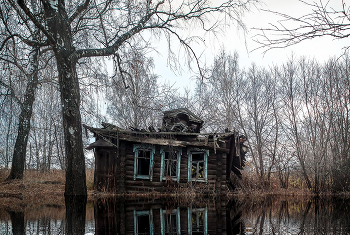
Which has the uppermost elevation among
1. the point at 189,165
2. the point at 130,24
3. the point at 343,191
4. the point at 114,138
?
the point at 130,24

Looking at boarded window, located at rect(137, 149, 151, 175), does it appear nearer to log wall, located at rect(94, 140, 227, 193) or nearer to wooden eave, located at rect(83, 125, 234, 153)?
log wall, located at rect(94, 140, 227, 193)

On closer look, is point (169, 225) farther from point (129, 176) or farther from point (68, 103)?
point (129, 176)

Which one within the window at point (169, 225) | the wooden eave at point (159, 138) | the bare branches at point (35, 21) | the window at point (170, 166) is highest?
the bare branches at point (35, 21)

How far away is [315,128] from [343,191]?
4487 mm

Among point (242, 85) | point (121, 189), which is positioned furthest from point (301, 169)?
point (121, 189)

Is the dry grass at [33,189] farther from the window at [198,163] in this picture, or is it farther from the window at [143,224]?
the window at [198,163]

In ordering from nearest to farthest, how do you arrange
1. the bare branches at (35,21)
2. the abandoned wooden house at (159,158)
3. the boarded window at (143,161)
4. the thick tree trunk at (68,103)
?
1. the bare branches at (35,21)
2. the thick tree trunk at (68,103)
3. the abandoned wooden house at (159,158)
4. the boarded window at (143,161)

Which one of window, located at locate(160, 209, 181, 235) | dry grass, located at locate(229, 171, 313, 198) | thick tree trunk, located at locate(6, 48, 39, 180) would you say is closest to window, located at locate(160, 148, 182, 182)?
dry grass, located at locate(229, 171, 313, 198)

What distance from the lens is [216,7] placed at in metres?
11.4

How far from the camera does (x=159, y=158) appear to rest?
59.8 feet

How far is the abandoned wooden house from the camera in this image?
1720cm

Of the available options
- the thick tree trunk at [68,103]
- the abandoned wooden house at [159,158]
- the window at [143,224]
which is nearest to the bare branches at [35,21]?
the thick tree trunk at [68,103]

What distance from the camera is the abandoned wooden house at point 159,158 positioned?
677 inches

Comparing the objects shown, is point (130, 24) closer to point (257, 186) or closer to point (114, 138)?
point (114, 138)
